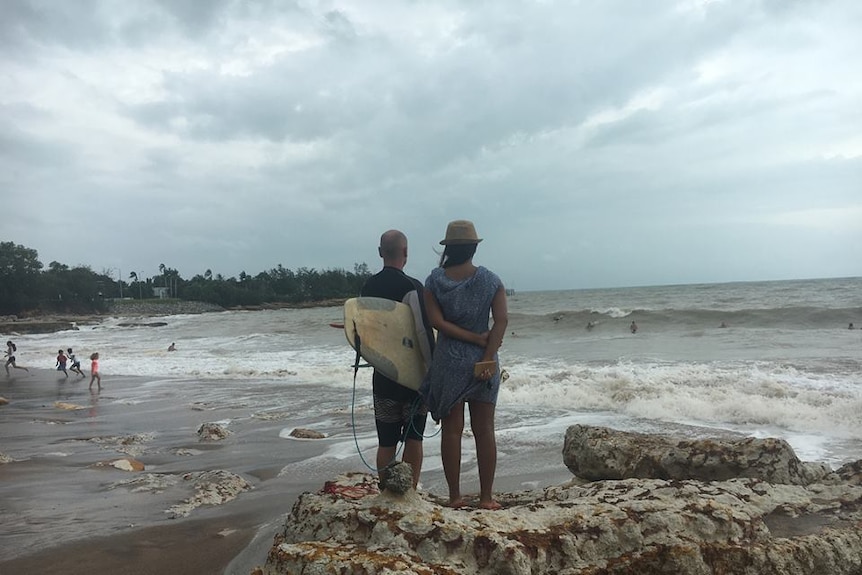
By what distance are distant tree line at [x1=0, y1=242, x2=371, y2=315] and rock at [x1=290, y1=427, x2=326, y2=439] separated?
253ft

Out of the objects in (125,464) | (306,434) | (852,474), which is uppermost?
(852,474)

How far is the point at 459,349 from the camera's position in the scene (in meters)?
3.24

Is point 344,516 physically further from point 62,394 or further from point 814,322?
point 814,322

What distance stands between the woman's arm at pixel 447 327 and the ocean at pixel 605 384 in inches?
71.1

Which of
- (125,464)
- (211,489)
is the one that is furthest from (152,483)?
(125,464)

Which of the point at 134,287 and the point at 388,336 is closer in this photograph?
the point at 388,336

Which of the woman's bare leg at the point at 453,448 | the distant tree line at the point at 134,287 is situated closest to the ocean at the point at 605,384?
the woman's bare leg at the point at 453,448

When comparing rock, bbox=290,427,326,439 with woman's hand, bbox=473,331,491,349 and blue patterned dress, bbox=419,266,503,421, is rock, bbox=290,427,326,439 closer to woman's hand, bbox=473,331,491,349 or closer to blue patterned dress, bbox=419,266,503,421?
blue patterned dress, bbox=419,266,503,421

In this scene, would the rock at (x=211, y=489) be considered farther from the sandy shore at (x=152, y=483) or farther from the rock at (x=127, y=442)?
the rock at (x=127, y=442)

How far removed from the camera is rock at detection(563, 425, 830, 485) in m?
3.68

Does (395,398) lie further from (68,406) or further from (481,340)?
(68,406)

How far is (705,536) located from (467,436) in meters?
4.97

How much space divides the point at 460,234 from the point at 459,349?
672 millimetres

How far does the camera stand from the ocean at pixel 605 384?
727 centimetres
